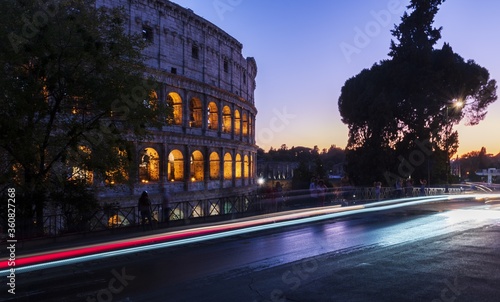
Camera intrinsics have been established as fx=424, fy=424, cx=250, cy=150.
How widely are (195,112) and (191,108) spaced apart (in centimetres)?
47

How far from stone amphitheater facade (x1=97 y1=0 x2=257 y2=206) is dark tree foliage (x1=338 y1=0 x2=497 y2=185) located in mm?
12348

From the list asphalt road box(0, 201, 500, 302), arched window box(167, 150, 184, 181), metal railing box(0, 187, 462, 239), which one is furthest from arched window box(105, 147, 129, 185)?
arched window box(167, 150, 184, 181)

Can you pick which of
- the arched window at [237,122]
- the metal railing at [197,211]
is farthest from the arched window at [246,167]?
the metal railing at [197,211]

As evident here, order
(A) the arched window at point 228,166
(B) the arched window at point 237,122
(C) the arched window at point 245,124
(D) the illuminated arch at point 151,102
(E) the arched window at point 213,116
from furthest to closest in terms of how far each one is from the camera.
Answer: (C) the arched window at point 245,124 < (B) the arched window at point 237,122 < (A) the arched window at point 228,166 < (E) the arched window at point 213,116 < (D) the illuminated arch at point 151,102

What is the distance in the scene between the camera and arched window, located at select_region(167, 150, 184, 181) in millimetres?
32438

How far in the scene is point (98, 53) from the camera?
12.9 meters

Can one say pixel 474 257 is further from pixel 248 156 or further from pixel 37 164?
pixel 248 156

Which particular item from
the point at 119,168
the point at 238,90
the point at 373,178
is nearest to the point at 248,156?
the point at 238,90

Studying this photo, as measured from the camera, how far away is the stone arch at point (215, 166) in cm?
3628

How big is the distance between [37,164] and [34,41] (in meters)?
3.75

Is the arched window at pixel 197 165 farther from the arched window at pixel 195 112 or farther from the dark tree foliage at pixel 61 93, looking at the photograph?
the dark tree foliage at pixel 61 93

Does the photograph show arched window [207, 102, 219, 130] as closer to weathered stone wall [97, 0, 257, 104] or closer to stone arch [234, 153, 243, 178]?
weathered stone wall [97, 0, 257, 104]

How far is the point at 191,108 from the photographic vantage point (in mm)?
34531

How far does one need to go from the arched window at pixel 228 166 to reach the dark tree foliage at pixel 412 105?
1310cm
